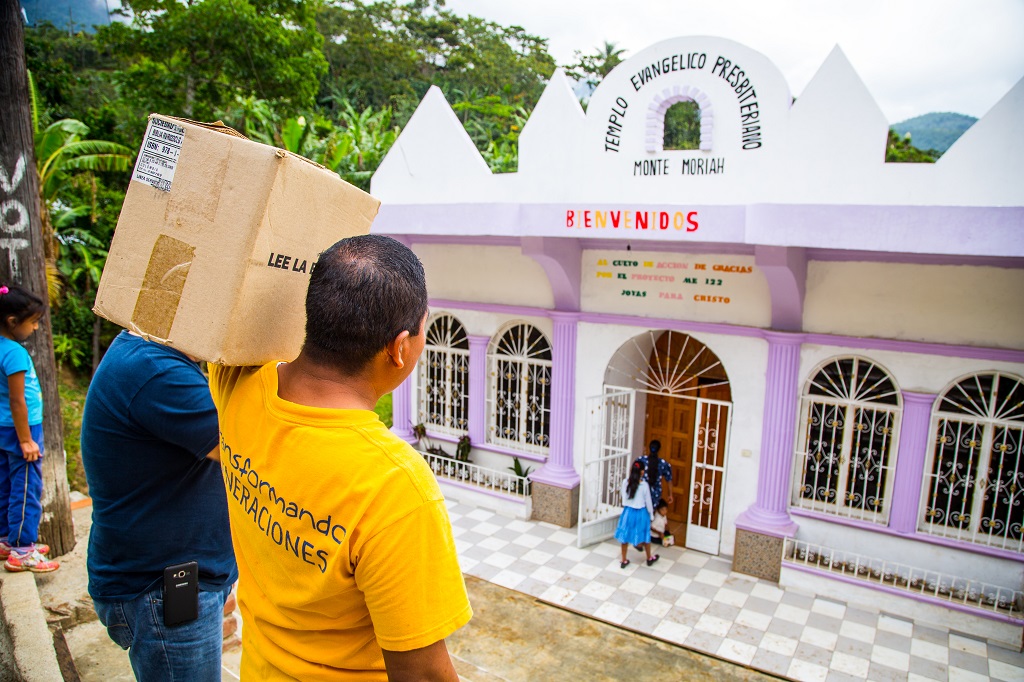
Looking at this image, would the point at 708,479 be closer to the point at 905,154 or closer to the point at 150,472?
the point at 150,472

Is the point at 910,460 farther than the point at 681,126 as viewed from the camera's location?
No

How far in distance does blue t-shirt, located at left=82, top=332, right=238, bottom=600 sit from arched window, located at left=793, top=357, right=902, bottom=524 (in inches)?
240

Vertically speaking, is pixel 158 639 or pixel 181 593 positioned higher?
pixel 181 593

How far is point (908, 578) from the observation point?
6449 millimetres

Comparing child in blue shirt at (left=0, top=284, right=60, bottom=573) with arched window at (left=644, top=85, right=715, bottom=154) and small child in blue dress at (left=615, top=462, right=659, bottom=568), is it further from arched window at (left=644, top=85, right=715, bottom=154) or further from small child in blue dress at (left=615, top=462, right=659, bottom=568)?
arched window at (left=644, top=85, right=715, bottom=154)

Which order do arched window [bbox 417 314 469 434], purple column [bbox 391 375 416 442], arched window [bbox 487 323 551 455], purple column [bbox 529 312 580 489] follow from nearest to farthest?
purple column [bbox 529 312 580 489], arched window [bbox 487 323 551 455], arched window [bbox 417 314 469 434], purple column [bbox 391 375 416 442]

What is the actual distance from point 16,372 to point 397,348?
376 cm

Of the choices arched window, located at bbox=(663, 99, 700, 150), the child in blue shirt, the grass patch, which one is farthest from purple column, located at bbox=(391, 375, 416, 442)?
arched window, located at bbox=(663, 99, 700, 150)

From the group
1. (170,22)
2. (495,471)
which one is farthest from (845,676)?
(170,22)

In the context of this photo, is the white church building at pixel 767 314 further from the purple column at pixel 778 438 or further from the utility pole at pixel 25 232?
the utility pole at pixel 25 232

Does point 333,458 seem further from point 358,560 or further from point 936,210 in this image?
point 936,210

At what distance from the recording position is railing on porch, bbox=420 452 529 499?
8812 millimetres

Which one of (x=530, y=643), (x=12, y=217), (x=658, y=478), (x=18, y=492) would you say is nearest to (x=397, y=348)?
(x=18, y=492)

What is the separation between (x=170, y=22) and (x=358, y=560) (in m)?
16.0
